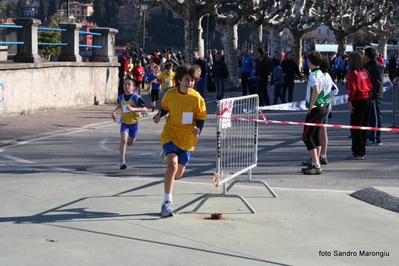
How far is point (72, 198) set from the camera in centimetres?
901

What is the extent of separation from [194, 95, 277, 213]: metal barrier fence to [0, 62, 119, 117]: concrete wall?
1104 centimetres

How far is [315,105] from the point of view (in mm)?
11266

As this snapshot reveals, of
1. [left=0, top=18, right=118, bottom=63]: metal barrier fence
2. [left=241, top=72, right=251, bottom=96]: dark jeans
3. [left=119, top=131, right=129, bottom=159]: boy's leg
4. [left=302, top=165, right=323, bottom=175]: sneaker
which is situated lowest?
[left=302, top=165, right=323, bottom=175]: sneaker

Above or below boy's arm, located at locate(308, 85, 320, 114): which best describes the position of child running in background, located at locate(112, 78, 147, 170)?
below

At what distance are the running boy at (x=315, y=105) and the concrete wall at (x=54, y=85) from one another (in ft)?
33.1

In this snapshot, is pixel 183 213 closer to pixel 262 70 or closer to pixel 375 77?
pixel 375 77

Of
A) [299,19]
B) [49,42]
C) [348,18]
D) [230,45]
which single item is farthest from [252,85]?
[348,18]

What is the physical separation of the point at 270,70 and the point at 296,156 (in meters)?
11.5

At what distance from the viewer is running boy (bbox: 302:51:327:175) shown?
36.4ft

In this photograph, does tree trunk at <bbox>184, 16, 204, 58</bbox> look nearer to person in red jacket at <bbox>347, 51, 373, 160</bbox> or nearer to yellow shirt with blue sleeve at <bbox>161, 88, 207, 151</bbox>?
person in red jacket at <bbox>347, 51, 373, 160</bbox>

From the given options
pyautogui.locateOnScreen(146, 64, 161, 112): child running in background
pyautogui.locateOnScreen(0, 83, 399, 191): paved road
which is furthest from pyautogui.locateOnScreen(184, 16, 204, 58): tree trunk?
pyautogui.locateOnScreen(0, 83, 399, 191): paved road

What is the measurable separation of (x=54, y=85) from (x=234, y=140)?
14.1 m

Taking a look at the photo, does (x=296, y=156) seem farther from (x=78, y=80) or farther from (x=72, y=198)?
(x=78, y=80)

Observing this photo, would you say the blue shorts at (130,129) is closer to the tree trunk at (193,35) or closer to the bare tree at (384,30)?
the tree trunk at (193,35)
